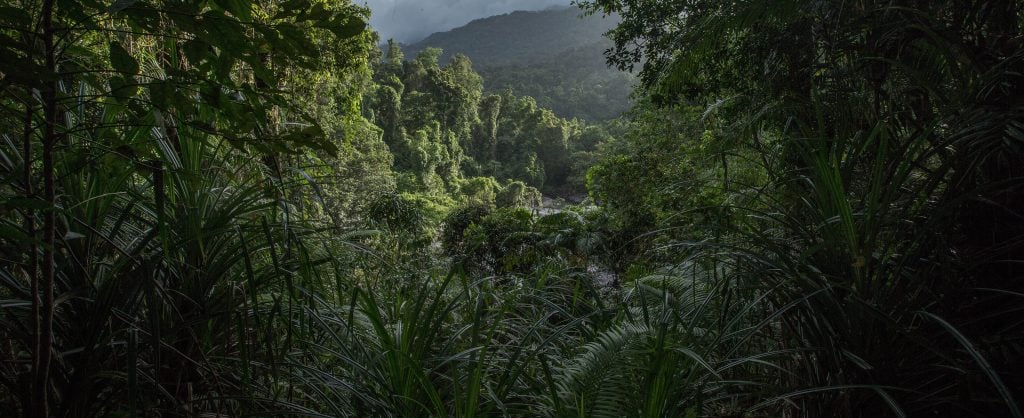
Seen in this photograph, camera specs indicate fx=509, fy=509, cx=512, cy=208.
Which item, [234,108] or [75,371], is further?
[75,371]

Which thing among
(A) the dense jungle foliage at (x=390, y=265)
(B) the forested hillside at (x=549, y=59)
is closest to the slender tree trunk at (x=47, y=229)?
(A) the dense jungle foliage at (x=390, y=265)

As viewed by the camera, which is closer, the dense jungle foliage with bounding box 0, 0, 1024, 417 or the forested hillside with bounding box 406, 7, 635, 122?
the dense jungle foliage with bounding box 0, 0, 1024, 417

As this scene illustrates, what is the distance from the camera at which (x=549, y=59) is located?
2357 inches

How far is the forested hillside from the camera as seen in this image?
4509 cm

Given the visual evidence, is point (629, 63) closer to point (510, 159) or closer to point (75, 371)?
point (75, 371)

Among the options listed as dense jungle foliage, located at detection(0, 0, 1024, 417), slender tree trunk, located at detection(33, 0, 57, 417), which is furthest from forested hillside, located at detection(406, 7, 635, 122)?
slender tree trunk, located at detection(33, 0, 57, 417)

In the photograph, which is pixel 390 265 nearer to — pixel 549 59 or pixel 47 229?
pixel 47 229

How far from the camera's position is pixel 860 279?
94cm

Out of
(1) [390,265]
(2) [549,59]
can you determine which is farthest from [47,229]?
(2) [549,59]

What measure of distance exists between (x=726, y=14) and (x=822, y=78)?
46 centimetres

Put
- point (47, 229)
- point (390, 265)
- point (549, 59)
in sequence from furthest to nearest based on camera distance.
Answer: point (549, 59)
point (390, 265)
point (47, 229)

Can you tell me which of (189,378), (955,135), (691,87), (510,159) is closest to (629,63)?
(691,87)

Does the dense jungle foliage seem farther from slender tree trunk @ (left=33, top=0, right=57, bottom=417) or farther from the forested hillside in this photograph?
the forested hillside

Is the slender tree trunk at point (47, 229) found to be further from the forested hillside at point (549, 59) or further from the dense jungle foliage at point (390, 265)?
the forested hillside at point (549, 59)
